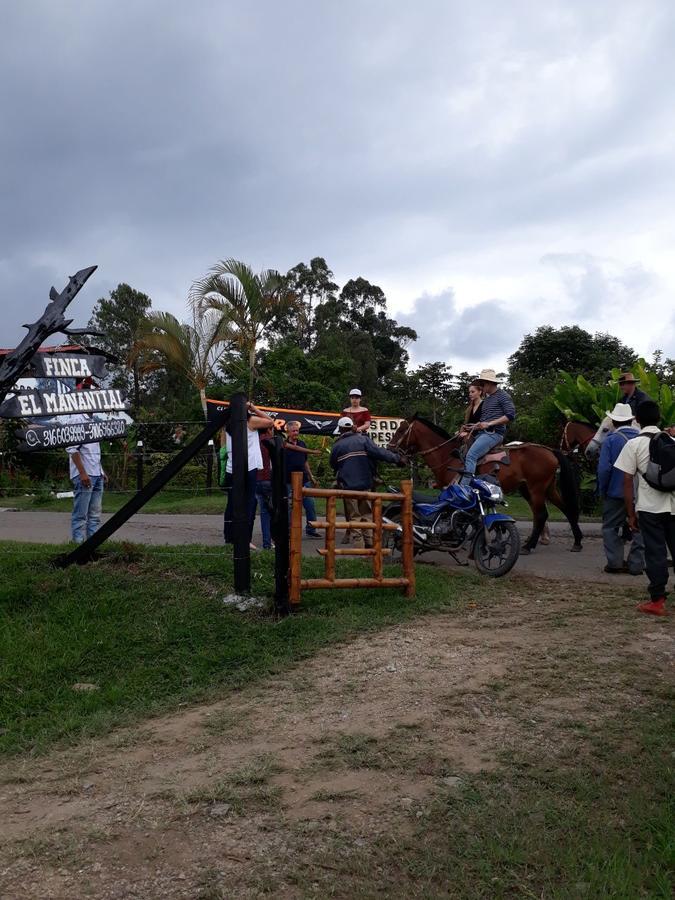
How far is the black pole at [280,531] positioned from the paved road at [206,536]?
301cm

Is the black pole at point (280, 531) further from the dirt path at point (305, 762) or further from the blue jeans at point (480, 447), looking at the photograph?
the blue jeans at point (480, 447)

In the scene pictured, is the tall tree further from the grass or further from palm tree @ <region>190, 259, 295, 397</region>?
the grass

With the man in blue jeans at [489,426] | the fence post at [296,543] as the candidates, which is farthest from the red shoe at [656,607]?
the man in blue jeans at [489,426]

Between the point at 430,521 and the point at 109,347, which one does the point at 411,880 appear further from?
the point at 109,347

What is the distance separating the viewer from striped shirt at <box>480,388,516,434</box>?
995 centimetres

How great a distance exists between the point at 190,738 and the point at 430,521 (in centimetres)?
500

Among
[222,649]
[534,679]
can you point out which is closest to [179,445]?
[222,649]

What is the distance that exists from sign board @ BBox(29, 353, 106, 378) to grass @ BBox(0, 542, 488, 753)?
1.90 metres

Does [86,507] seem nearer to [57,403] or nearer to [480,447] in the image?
[57,403]

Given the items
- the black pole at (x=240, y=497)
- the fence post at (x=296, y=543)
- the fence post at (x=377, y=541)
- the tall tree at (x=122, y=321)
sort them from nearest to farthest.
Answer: the fence post at (x=296, y=543), the black pole at (x=240, y=497), the fence post at (x=377, y=541), the tall tree at (x=122, y=321)

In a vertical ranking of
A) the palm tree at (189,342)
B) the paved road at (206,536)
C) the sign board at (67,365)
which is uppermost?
the palm tree at (189,342)

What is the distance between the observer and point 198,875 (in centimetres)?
297

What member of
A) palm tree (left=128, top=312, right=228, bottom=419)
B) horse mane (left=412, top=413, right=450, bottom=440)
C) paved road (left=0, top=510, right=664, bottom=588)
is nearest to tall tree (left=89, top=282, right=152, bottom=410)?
palm tree (left=128, top=312, right=228, bottom=419)

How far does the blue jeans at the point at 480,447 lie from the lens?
32.4 feet
